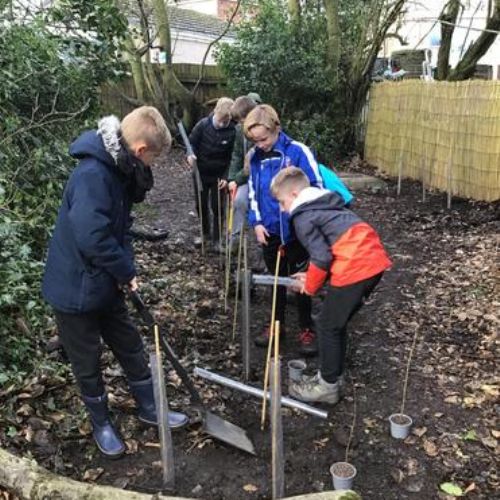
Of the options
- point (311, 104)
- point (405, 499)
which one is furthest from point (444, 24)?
point (405, 499)

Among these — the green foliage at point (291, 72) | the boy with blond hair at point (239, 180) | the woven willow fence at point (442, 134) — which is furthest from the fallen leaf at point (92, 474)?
the green foliage at point (291, 72)

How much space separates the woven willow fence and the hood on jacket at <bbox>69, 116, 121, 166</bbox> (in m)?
7.05

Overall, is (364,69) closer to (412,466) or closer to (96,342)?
(412,466)

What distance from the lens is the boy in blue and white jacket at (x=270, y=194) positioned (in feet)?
14.2

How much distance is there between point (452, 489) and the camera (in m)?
3.18

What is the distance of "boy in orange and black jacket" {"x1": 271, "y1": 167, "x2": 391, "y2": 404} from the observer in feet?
12.1

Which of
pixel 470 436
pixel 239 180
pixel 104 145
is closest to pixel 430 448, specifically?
pixel 470 436

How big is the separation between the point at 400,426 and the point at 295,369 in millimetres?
907

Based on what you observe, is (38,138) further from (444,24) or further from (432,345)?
(444,24)

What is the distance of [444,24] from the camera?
12102 mm

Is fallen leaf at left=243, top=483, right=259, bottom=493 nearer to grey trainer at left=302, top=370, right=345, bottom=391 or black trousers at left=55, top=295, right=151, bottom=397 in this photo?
black trousers at left=55, top=295, right=151, bottom=397

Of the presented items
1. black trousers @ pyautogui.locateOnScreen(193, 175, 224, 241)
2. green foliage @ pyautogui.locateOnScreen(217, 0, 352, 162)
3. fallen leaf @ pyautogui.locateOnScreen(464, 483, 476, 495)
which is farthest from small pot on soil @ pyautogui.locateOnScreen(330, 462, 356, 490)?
green foliage @ pyautogui.locateOnScreen(217, 0, 352, 162)

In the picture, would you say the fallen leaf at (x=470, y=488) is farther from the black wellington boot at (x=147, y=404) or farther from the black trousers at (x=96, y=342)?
the black trousers at (x=96, y=342)

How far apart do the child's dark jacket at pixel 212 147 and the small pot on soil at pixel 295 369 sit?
315 centimetres
